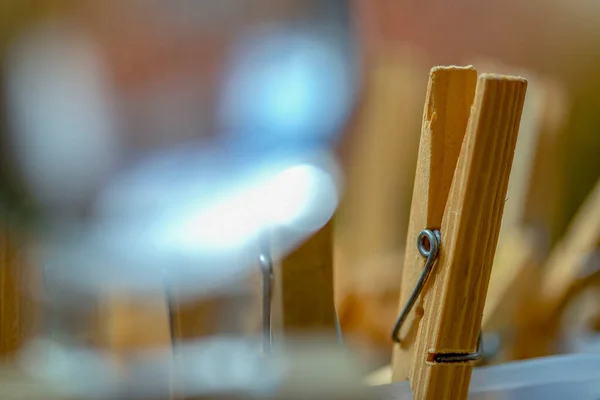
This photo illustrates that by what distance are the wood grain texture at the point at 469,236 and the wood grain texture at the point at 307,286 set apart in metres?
0.07

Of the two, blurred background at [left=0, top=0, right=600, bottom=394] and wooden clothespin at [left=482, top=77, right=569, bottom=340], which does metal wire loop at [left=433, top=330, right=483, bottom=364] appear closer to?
blurred background at [left=0, top=0, right=600, bottom=394]

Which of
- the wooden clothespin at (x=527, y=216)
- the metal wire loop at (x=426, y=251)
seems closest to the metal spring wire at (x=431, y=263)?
the metal wire loop at (x=426, y=251)

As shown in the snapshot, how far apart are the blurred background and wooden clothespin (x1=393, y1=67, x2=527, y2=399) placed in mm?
38

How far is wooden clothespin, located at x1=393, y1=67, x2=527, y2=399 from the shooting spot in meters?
0.20

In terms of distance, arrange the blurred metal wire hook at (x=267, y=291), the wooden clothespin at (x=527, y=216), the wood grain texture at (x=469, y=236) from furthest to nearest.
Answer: the wooden clothespin at (x=527, y=216) → the blurred metal wire hook at (x=267, y=291) → the wood grain texture at (x=469, y=236)

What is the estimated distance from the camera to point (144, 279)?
1.39ft

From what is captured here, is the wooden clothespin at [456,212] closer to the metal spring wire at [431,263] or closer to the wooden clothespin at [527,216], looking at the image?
the metal spring wire at [431,263]

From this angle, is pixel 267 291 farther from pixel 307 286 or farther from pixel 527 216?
pixel 527 216

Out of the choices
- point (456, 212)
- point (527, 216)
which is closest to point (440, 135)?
point (456, 212)

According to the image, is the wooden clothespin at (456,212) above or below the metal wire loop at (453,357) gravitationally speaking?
above

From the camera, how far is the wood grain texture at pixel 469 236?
200 millimetres

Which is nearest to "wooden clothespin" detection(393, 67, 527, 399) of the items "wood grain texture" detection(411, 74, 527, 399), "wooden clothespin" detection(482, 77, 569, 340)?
"wood grain texture" detection(411, 74, 527, 399)

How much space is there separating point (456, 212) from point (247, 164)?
573 mm

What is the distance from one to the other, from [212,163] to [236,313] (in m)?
0.51
